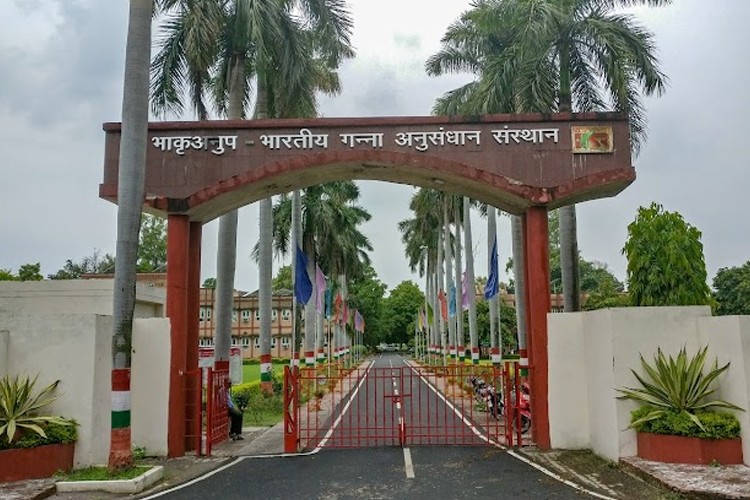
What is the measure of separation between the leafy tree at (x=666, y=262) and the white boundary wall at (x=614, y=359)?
11.3ft

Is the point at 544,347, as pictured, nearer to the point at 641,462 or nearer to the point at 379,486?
the point at 641,462

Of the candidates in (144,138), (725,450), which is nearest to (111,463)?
(144,138)

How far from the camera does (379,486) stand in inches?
361

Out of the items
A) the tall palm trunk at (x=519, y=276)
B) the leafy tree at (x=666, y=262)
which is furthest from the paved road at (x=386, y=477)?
the tall palm trunk at (x=519, y=276)

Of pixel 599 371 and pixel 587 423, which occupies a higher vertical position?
pixel 599 371

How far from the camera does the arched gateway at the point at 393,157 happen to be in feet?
41.0

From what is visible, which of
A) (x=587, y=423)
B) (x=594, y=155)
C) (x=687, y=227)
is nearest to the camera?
(x=587, y=423)

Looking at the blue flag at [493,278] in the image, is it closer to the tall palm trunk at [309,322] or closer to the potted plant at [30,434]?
the tall palm trunk at [309,322]

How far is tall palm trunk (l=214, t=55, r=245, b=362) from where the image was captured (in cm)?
1880

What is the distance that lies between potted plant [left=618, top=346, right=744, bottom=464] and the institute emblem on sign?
4.09 m

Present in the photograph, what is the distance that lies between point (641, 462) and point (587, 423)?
204 centimetres

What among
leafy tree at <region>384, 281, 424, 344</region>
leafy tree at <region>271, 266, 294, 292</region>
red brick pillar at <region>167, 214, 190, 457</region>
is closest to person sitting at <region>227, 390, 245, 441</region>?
red brick pillar at <region>167, 214, 190, 457</region>

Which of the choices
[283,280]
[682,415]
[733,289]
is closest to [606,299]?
[733,289]

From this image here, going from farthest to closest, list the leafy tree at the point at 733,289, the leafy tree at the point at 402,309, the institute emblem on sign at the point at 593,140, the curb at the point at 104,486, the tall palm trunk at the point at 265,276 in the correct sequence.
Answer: the leafy tree at the point at 402,309 → the leafy tree at the point at 733,289 → the tall palm trunk at the point at 265,276 → the institute emblem on sign at the point at 593,140 → the curb at the point at 104,486
